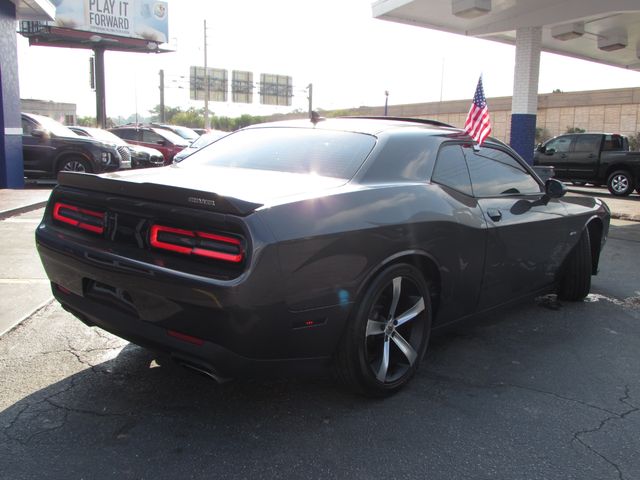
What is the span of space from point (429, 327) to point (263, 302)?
4.39 ft

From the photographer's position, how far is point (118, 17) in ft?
139

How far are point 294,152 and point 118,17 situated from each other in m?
44.4

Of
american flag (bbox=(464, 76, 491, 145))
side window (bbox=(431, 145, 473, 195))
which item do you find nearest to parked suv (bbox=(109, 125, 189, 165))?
american flag (bbox=(464, 76, 491, 145))

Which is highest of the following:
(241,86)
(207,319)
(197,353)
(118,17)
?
(118,17)

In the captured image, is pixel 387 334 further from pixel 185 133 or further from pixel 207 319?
pixel 185 133

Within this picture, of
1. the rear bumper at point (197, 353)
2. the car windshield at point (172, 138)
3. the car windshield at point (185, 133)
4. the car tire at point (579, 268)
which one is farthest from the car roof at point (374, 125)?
the car windshield at point (185, 133)

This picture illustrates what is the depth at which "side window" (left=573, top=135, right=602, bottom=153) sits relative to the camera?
17016mm

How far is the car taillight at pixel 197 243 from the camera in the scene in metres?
2.57

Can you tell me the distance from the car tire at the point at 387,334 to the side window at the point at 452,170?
738 millimetres

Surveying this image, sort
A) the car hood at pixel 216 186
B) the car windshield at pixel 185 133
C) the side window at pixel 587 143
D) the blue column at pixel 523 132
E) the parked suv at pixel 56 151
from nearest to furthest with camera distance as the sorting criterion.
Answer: the car hood at pixel 216 186 < the parked suv at pixel 56 151 < the blue column at pixel 523 132 < the side window at pixel 587 143 < the car windshield at pixel 185 133

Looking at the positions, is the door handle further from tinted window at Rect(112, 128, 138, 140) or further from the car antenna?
tinted window at Rect(112, 128, 138, 140)

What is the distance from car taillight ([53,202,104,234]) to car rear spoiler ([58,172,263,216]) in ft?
0.43

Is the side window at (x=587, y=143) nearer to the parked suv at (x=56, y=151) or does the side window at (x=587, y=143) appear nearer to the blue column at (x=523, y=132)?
the blue column at (x=523, y=132)

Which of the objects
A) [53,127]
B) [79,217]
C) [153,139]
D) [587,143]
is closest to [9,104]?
[53,127]
